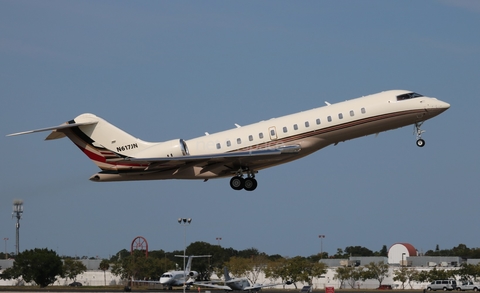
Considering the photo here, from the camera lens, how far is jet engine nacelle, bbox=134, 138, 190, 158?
4306cm

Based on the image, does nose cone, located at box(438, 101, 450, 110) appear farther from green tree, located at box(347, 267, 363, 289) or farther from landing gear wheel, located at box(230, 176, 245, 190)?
green tree, located at box(347, 267, 363, 289)

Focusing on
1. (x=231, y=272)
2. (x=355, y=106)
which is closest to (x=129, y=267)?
Answer: (x=231, y=272)

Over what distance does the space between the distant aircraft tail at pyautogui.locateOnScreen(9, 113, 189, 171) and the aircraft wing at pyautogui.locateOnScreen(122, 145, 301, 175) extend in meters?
0.50

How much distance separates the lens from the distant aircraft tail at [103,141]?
145 feet

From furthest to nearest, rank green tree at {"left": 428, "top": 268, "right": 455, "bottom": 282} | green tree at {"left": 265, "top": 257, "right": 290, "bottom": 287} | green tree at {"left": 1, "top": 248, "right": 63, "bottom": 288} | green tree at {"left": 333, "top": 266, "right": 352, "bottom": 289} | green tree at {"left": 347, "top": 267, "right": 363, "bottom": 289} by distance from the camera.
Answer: green tree at {"left": 347, "top": 267, "right": 363, "bottom": 289} < green tree at {"left": 333, "top": 266, "right": 352, "bottom": 289} < green tree at {"left": 265, "top": 257, "right": 290, "bottom": 287} < green tree at {"left": 1, "top": 248, "right": 63, "bottom": 288} < green tree at {"left": 428, "top": 268, "right": 455, "bottom": 282}

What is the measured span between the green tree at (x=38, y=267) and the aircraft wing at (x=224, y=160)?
48.1 m

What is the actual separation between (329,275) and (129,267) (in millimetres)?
24545

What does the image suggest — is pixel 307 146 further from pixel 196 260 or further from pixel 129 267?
pixel 196 260

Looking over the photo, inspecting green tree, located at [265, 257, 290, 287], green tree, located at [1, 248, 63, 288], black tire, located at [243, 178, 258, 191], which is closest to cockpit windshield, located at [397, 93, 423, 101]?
black tire, located at [243, 178, 258, 191]

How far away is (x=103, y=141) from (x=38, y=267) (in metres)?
47.5

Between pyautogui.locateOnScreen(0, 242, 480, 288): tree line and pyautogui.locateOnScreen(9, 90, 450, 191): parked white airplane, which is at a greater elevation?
pyautogui.locateOnScreen(9, 90, 450, 191): parked white airplane

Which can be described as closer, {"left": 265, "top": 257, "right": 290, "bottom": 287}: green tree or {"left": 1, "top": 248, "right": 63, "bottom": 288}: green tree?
{"left": 1, "top": 248, "right": 63, "bottom": 288}: green tree

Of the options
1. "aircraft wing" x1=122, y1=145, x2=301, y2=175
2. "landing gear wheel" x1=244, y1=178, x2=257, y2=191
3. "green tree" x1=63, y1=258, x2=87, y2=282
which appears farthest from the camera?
"green tree" x1=63, y1=258, x2=87, y2=282

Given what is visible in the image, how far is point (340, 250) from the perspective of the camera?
157 metres
